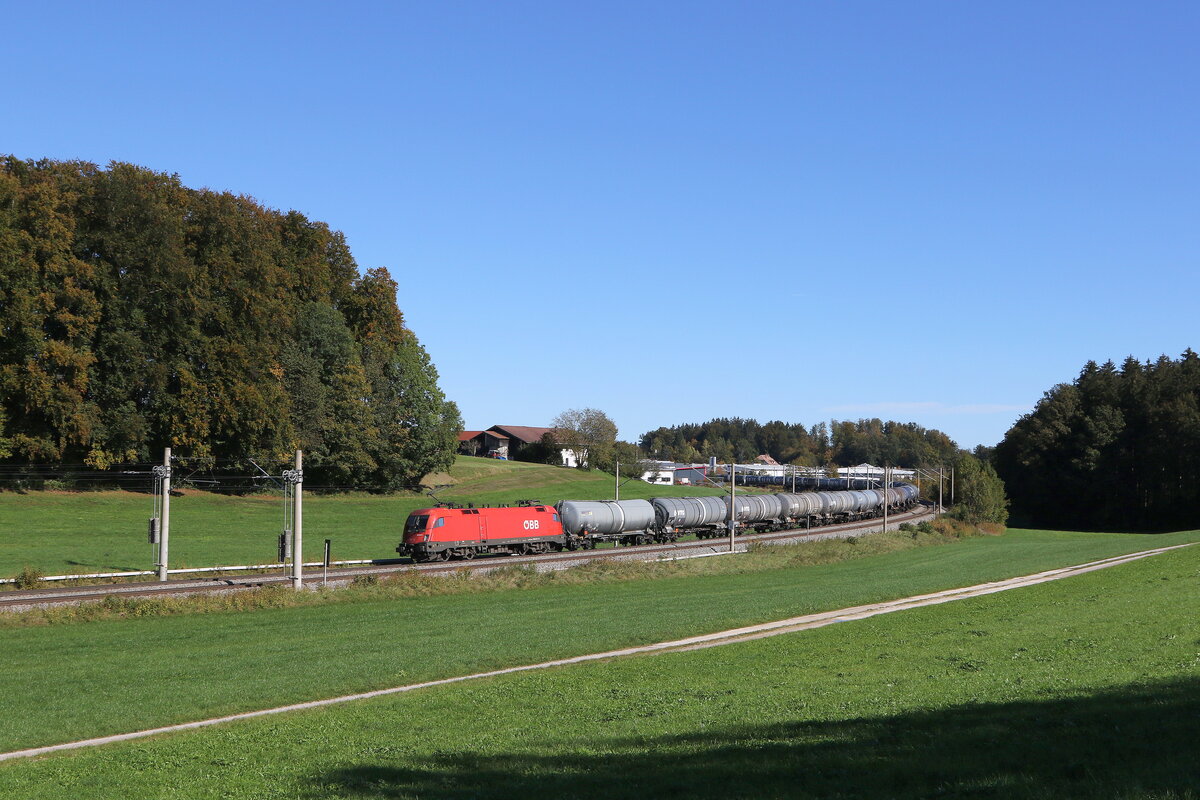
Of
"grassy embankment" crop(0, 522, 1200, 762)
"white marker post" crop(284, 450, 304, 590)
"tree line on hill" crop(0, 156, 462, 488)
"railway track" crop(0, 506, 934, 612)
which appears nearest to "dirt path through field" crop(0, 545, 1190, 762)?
"grassy embankment" crop(0, 522, 1200, 762)

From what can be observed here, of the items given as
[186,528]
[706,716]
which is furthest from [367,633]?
[186,528]

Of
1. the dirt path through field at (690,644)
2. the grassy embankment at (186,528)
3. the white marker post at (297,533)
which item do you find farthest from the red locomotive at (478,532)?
the dirt path through field at (690,644)

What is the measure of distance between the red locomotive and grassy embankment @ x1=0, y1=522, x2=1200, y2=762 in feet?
26.7

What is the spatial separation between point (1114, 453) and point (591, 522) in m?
82.7

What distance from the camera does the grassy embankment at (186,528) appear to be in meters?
49.1

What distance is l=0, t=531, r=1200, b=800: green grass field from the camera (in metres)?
10.8

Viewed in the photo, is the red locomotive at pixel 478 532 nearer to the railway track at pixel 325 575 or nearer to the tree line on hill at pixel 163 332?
the railway track at pixel 325 575

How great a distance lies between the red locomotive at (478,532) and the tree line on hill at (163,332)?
80.7 ft

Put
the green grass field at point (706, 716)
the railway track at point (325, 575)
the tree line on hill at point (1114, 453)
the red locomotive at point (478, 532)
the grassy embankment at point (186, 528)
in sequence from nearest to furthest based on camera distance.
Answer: the green grass field at point (706, 716) < the railway track at point (325, 575) < the grassy embankment at point (186, 528) < the red locomotive at point (478, 532) < the tree line on hill at point (1114, 453)

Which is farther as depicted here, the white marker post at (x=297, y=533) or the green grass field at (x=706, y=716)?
the white marker post at (x=297, y=533)

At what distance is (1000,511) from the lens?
Result: 106750 mm

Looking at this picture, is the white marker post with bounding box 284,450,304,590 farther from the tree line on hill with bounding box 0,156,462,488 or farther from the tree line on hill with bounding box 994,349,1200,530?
the tree line on hill with bounding box 994,349,1200,530

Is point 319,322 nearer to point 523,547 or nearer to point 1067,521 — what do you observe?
point 523,547

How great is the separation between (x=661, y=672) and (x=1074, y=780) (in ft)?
39.9
